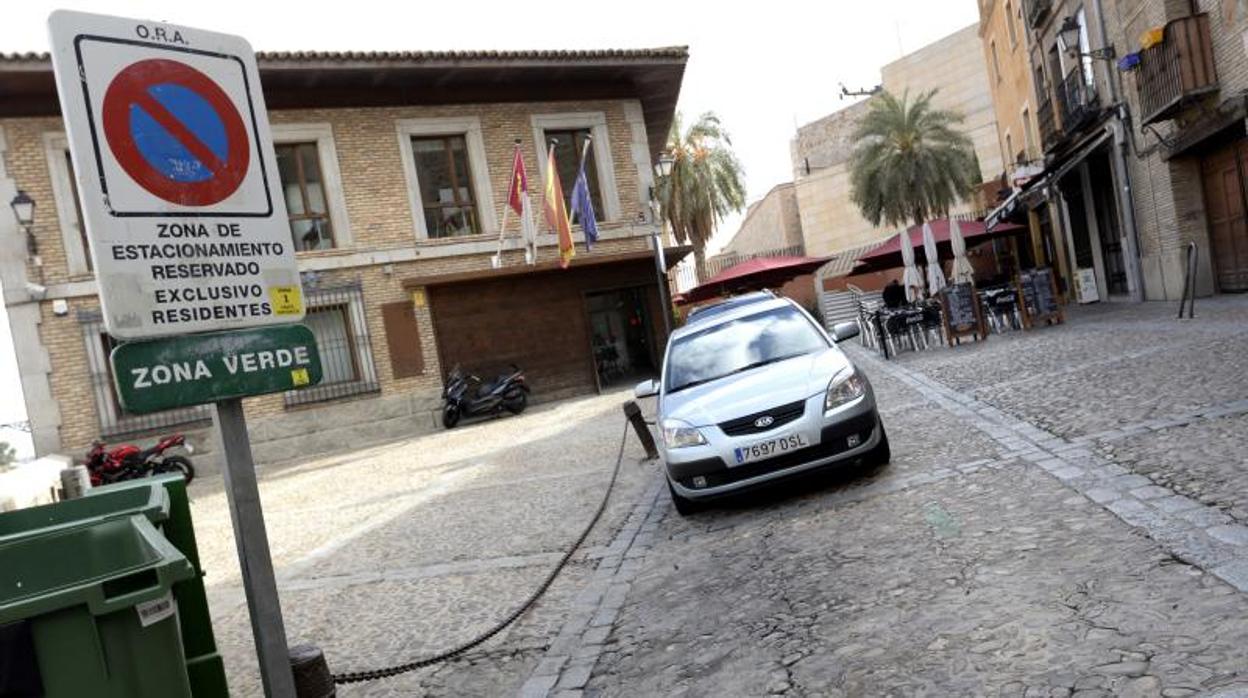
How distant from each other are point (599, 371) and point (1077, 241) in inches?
543

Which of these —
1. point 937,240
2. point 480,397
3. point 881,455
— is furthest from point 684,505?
point 937,240

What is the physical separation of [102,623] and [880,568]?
131 inches

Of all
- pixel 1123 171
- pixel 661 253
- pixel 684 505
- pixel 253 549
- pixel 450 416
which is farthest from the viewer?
pixel 661 253

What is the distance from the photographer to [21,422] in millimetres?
15633

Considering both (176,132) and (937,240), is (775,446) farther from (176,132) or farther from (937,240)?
(937,240)

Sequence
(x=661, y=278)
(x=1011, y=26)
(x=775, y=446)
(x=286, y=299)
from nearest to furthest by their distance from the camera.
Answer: (x=286, y=299) → (x=775, y=446) → (x=661, y=278) → (x=1011, y=26)

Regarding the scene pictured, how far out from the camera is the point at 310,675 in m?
3.51

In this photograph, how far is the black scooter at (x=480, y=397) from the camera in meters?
18.1

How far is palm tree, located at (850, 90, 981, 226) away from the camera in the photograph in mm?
36188

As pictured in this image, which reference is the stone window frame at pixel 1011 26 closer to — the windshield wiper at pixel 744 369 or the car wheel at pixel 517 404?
the car wheel at pixel 517 404

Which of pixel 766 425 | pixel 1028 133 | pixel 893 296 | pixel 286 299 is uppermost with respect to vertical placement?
pixel 1028 133

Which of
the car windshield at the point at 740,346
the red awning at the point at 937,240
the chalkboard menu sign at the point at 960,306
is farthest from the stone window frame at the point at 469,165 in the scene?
the car windshield at the point at 740,346

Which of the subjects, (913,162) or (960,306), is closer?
(960,306)

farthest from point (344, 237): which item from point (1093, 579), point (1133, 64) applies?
point (1093, 579)
